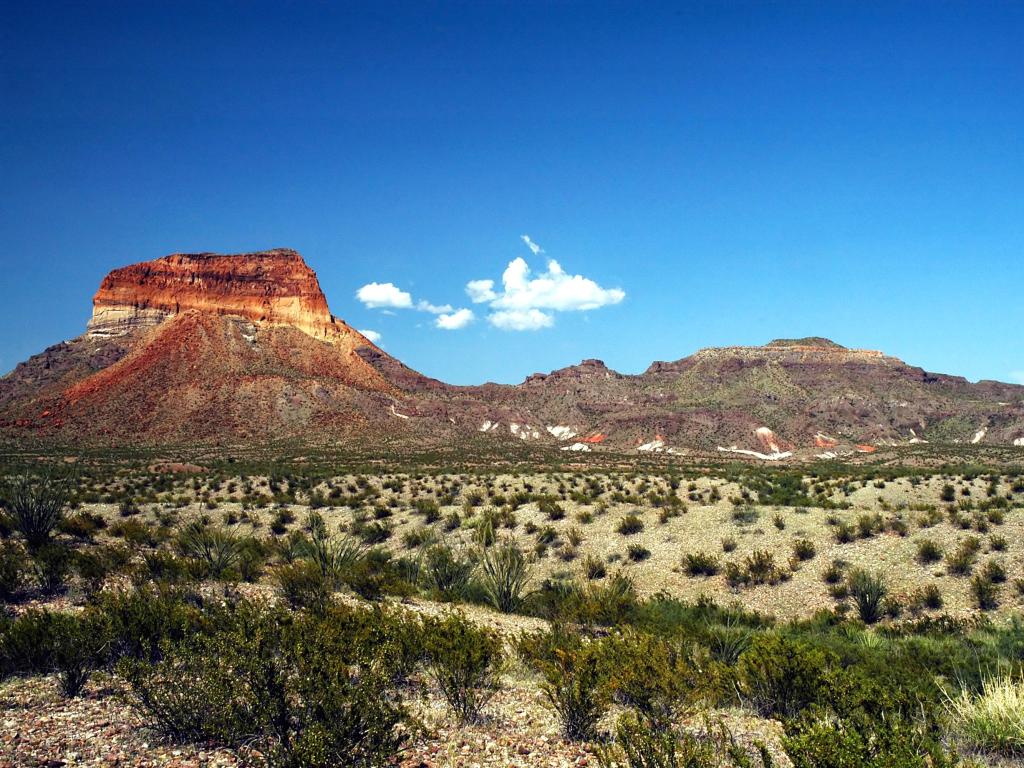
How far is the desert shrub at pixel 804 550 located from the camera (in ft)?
58.2

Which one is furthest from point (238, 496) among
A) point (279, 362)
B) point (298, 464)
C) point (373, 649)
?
point (279, 362)

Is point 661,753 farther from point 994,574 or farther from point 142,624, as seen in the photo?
point 994,574

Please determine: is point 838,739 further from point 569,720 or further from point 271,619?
point 271,619

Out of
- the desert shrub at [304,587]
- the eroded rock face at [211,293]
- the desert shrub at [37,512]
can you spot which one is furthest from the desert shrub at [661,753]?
the eroded rock face at [211,293]

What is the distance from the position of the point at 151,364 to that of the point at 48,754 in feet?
326

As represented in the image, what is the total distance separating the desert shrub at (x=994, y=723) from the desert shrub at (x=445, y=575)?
985 centimetres

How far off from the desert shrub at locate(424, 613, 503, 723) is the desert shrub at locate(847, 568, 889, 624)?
33.4 ft

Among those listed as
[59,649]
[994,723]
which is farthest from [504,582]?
[994,723]

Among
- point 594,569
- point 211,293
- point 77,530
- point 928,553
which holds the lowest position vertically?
point 594,569

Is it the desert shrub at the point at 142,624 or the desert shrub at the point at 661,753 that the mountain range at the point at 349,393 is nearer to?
the desert shrub at the point at 142,624

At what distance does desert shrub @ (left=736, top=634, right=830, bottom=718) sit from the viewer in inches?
281

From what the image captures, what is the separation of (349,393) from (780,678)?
89.2 m

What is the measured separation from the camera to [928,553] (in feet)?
53.9

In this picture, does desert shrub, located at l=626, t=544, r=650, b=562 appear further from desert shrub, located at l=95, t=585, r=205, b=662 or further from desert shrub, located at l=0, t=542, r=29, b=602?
desert shrub, located at l=0, t=542, r=29, b=602
